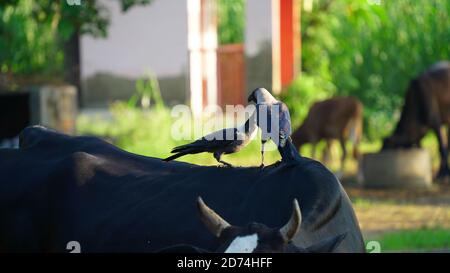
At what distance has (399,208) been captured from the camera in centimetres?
1407

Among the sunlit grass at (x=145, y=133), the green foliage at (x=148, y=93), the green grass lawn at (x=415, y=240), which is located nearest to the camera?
the green grass lawn at (x=415, y=240)

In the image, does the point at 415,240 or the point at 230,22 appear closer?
the point at 415,240

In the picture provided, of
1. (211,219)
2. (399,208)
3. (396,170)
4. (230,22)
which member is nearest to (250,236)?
(211,219)

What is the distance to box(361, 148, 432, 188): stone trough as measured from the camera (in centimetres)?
1614

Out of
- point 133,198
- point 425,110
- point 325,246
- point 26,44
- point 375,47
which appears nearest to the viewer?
point 325,246

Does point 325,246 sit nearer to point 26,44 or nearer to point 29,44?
point 26,44

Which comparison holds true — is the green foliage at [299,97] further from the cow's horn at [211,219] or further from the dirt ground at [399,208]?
the cow's horn at [211,219]

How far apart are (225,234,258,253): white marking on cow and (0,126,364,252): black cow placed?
0.44m

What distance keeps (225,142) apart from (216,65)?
1487 centimetres

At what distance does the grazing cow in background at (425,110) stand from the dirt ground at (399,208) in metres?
0.96

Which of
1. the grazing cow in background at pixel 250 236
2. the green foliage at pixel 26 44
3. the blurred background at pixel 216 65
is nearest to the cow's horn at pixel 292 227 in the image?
the grazing cow in background at pixel 250 236

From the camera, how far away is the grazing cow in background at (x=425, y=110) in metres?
17.1

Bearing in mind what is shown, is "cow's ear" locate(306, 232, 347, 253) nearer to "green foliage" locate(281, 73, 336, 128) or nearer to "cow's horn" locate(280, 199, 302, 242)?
"cow's horn" locate(280, 199, 302, 242)

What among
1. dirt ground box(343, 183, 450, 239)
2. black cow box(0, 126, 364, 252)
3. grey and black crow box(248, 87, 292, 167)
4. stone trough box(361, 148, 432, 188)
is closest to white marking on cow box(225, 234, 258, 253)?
black cow box(0, 126, 364, 252)
